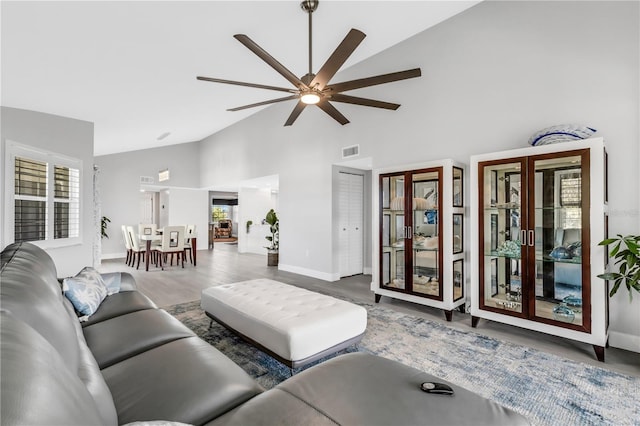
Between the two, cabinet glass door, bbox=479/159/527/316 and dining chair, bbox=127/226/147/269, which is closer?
Result: cabinet glass door, bbox=479/159/527/316

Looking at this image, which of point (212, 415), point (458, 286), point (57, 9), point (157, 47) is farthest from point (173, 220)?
point (212, 415)

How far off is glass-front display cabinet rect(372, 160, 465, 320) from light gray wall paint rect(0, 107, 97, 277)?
4757 mm

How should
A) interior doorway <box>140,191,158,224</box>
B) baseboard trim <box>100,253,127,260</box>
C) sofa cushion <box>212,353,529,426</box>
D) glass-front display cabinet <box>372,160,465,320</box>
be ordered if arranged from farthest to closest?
interior doorway <box>140,191,158,224</box>
baseboard trim <box>100,253,127,260</box>
glass-front display cabinet <box>372,160,465,320</box>
sofa cushion <box>212,353,529,426</box>

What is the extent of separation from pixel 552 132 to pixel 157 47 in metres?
4.00

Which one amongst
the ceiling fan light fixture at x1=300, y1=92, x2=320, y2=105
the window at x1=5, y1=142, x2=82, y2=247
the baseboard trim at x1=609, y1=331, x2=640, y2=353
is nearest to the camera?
the baseboard trim at x1=609, y1=331, x2=640, y2=353

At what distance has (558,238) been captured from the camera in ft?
9.55

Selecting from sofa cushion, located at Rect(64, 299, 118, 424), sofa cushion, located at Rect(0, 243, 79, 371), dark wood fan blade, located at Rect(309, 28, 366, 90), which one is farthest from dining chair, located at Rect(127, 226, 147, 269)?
sofa cushion, located at Rect(64, 299, 118, 424)

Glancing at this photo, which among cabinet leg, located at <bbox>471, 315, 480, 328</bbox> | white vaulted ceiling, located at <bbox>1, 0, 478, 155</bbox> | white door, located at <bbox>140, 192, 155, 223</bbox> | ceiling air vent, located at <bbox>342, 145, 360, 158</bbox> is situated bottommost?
cabinet leg, located at <bbox>471, 315, 480, 328</bbox>

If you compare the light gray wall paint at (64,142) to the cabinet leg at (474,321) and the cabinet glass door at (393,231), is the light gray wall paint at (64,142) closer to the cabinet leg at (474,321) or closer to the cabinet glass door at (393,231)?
the cabinet glass door at (393,231)

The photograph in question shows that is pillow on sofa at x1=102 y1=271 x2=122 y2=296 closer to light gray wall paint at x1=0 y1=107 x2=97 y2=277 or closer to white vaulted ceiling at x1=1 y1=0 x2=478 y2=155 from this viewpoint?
light gray wall paint at x1=0 y1=107 x2=97 y2=277

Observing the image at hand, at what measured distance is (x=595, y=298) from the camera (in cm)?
255

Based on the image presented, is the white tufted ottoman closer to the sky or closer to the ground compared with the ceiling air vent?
closer to the ground

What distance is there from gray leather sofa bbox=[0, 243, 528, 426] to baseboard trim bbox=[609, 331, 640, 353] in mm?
2481

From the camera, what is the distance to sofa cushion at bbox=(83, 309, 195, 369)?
168 centimetres
